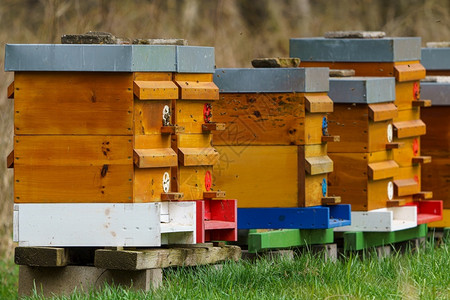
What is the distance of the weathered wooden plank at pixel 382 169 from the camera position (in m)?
8.73

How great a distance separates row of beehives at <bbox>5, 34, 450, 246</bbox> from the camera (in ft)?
22.2

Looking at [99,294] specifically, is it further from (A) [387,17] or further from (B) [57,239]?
(A) [387,17]

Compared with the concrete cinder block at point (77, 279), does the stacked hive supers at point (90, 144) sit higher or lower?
higher

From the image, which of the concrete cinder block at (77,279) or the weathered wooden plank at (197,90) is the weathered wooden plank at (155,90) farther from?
the concrete cinder block at (77,279)

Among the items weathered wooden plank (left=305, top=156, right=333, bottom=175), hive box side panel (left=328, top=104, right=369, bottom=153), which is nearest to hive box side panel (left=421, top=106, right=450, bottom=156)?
hive box side panel (left=328, top=104, right=369, bottom=153)

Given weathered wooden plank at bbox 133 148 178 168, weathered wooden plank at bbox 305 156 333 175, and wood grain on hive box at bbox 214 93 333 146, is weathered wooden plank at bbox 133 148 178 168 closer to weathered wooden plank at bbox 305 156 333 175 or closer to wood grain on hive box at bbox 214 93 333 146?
wood grain on hive box at bbox 214 93 333 146

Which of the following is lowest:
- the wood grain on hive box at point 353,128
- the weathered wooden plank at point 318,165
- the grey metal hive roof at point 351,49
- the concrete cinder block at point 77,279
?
the concrete cinder block at point 77,279

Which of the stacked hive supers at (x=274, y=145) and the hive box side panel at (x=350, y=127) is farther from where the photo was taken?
the hive box side panel at (x=350, y=127)

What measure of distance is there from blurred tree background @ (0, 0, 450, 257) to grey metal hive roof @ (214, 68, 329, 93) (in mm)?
2790

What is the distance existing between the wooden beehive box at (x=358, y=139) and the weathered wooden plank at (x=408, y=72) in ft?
1.16

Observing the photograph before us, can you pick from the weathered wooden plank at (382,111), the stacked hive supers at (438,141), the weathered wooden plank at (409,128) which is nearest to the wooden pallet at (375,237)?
the stacked hive supers at (438,141)

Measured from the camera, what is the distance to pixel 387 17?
59.3 ft

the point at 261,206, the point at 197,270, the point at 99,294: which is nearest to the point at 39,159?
the point at 99,294

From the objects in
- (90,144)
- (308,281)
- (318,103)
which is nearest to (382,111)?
(318,103)
